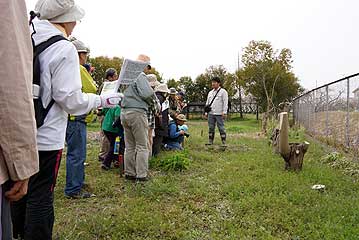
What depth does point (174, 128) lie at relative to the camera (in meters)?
7.35

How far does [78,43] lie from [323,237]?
3233mm

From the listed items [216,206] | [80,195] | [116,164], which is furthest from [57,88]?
[116,164]

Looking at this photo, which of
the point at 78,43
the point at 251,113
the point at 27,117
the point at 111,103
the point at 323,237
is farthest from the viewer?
the point at 251,113

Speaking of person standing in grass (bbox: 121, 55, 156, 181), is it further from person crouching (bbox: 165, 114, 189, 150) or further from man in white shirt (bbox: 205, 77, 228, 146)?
man in white shirt (bbox: 205, 77, 228, 146)

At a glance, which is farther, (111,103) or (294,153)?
(294,153)

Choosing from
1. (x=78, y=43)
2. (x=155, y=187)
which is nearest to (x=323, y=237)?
(x=155, y=187)

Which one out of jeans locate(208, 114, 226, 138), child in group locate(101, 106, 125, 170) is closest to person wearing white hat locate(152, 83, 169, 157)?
child in group locate(101, 106, 125, 170)

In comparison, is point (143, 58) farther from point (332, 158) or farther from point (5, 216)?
point (332, 158)

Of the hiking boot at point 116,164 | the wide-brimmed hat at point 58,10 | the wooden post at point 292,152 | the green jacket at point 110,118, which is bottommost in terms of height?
the hiking boot at point 116,164

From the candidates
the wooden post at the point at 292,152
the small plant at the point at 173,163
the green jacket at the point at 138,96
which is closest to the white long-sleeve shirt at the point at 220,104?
the small plant at the point at 173,163

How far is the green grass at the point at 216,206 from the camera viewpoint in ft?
9.78

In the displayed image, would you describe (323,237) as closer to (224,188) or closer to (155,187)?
(224,188)

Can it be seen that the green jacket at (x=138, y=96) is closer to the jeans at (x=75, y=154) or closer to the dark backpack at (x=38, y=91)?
the jeans at (x=75, y=154)

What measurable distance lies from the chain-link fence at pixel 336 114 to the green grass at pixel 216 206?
1679mm
